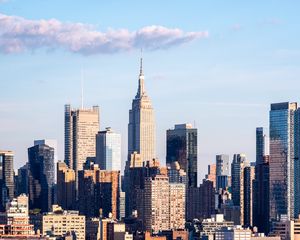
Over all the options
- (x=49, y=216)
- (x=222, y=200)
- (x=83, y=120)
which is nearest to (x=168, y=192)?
(x=222, y=200)

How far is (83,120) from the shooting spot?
16425 cm

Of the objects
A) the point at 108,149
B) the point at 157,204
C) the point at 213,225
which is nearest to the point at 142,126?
the point at 108,149

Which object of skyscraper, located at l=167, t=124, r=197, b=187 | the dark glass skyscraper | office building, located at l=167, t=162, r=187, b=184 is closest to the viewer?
office building, located at l=167, t=162, r=187, b=184

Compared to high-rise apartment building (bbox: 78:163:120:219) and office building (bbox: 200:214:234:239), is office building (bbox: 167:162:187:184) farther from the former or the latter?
office building (bbox: 200:214:234:239)

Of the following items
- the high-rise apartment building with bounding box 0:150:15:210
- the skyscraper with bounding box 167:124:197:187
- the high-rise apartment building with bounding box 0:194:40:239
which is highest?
the skyscraper with bounding box 167:124:197:187

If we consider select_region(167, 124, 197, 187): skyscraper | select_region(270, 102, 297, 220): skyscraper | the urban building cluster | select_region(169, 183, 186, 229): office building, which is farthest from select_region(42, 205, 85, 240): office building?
select_region(167, 124, 197, 187): skyscraper

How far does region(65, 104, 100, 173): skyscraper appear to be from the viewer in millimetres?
159625

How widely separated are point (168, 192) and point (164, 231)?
A: 11993 millimetres

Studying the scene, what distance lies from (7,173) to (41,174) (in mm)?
5969

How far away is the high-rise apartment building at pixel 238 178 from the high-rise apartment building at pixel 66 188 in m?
15.1

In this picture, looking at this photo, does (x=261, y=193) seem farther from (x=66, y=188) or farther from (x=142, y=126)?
(x=142, y=126)

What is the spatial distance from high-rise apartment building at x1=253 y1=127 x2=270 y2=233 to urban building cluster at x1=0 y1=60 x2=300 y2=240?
9 cm

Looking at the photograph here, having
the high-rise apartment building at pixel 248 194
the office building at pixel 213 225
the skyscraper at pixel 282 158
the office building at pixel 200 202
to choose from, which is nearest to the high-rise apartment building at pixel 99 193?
the office building at pixel 200 202

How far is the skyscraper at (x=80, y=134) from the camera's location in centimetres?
15962
